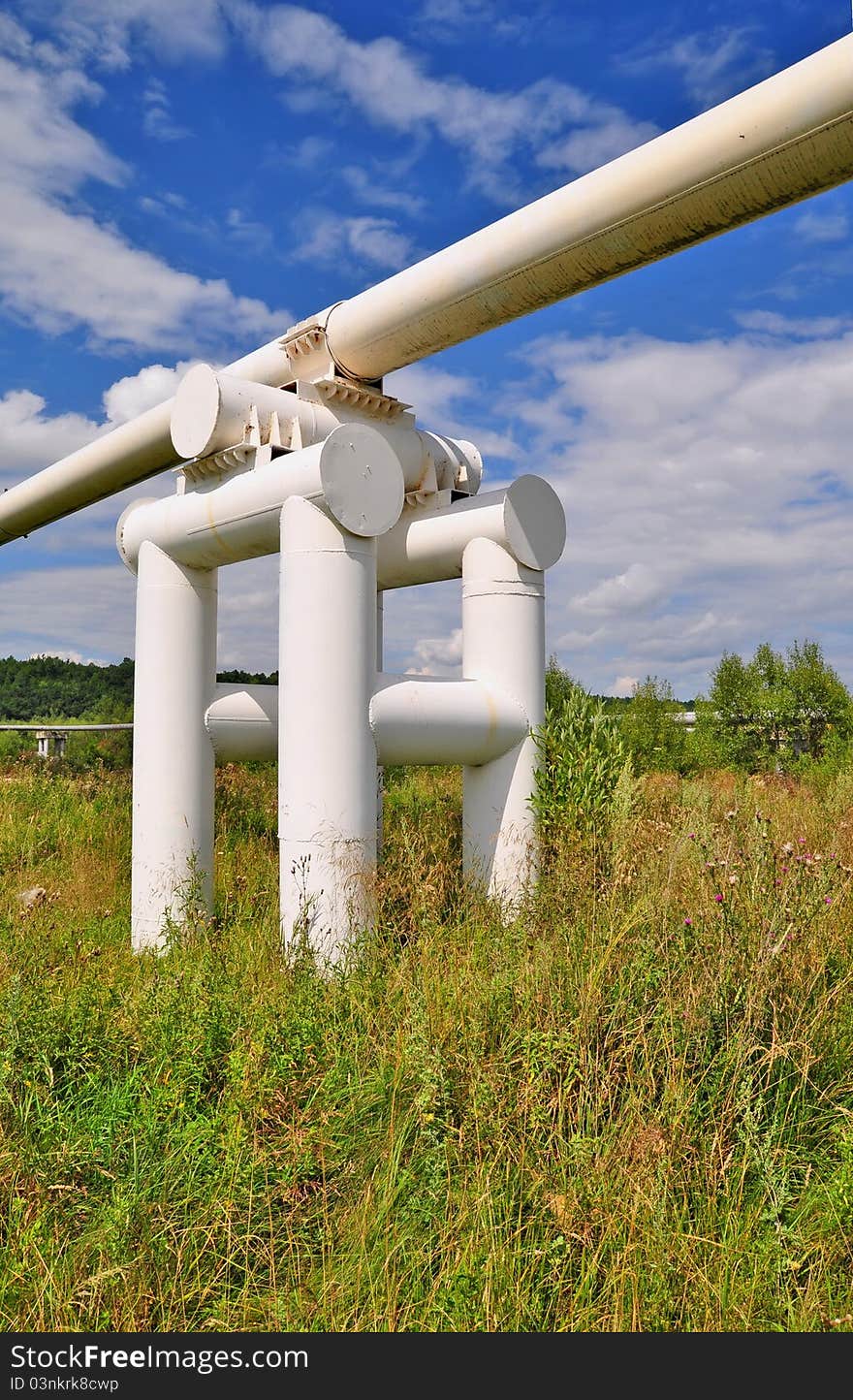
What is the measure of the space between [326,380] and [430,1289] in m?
4.57

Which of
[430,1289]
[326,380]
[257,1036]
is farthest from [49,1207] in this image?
[326,380]

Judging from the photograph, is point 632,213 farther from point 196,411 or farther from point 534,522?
point 196,411

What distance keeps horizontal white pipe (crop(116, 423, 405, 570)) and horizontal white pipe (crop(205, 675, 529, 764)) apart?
813mm

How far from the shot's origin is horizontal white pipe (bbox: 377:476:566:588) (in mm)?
5465

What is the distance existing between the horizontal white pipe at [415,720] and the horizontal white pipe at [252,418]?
141cm

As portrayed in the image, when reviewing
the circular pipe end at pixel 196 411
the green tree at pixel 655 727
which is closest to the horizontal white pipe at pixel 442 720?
the circular pipe end at pixel 196 411

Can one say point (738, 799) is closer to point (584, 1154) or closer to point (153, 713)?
point (153, 713)

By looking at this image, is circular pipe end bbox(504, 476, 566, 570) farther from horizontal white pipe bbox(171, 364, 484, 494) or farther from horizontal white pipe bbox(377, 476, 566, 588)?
horizontal white pipe bbox(171, 364, 484, 494)

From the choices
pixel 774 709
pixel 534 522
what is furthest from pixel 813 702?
pixel 534 522

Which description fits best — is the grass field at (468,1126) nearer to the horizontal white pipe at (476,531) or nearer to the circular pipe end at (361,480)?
the circular pipe end at (361,480)

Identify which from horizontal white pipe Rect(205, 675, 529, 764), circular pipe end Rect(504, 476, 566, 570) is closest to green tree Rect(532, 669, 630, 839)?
horizontal white pipe Rect(205, 675, 529, 764)

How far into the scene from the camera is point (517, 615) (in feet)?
18.0

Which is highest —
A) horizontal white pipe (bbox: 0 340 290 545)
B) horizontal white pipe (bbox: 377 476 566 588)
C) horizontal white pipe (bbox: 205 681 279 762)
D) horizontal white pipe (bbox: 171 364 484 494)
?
horizontal white pipe (bbox: 0 340 290 545)

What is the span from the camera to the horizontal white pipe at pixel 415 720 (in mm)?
4914
